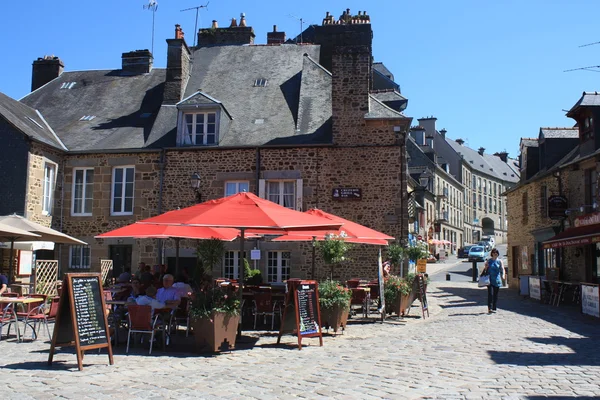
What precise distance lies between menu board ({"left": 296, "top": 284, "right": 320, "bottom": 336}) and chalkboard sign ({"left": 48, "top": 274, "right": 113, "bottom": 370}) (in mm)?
2935

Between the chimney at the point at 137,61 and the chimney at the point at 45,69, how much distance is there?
2867 mm

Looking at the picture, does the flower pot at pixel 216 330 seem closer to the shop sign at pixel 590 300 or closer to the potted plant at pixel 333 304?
the potted plant at pixel 333 304

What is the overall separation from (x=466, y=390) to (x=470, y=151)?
78.5 meters

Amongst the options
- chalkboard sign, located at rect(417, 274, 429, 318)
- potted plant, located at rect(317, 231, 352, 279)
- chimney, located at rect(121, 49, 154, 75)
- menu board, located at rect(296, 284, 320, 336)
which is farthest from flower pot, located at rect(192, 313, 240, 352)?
chimney, located at rect(121, 49, 154, 75)

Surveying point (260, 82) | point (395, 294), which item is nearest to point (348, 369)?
point (395, 294)

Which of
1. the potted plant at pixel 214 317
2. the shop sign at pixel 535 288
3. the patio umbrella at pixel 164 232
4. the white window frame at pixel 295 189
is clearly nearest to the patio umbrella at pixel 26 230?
the patio umbrella at pixel 164 232

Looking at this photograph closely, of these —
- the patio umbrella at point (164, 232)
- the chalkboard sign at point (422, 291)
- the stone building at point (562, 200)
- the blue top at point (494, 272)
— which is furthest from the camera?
the stone building at point (562, 200)

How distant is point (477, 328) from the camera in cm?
1173

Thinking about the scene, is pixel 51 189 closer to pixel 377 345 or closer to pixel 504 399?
pixel 377 345

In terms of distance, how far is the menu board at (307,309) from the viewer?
920cm

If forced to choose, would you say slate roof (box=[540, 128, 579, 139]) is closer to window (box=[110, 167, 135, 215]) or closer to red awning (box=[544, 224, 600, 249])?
red awning (box=[544, 224, 600, 249])

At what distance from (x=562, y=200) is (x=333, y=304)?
11900 millimetres

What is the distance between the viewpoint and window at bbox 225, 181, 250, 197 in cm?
1859

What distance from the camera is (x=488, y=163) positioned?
84438 millimetres
